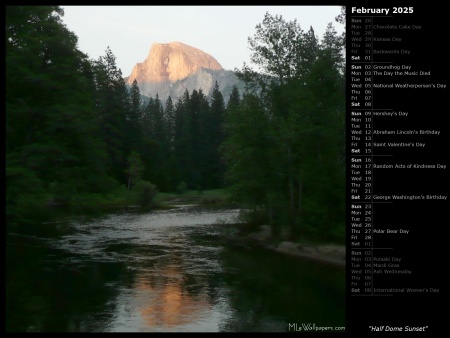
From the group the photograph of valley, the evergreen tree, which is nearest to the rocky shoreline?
the photograph of valley

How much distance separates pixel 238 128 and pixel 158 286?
16.6m

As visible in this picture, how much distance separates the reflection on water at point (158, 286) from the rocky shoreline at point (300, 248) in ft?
3.49

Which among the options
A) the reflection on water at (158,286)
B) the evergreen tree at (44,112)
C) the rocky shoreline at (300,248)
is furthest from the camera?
the rocky shoreline at (300,248)

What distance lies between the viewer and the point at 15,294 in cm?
1880

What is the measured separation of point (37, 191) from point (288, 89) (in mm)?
25879

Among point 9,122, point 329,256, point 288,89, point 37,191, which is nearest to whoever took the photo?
point 37,191

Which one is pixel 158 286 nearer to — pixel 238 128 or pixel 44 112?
pixel 44 112

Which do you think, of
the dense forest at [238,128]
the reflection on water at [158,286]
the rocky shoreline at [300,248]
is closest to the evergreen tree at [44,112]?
the dense forest at [238,128]

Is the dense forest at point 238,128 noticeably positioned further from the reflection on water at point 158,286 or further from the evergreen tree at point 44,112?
the reflection on water at point 158,286

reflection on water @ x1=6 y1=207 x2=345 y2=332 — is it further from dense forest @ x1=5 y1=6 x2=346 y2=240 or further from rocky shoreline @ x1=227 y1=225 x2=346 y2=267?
dense forest @ x1=5 y1=6 x2=346 y2=240

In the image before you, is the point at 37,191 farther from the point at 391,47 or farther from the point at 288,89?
the point at 288,89

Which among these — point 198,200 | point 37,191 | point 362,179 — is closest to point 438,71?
point 362,179

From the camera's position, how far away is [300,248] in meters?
29.5

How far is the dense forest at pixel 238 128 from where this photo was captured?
15.4 meters
